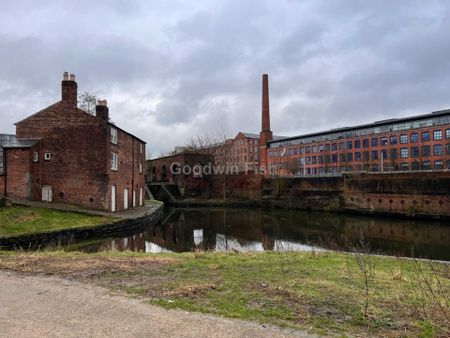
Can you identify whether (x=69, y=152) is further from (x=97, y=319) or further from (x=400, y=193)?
(x=400, y=193)

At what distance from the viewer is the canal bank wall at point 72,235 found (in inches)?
545

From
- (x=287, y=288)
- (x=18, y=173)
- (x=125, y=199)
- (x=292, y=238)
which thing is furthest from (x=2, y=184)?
(x=287, y=288)

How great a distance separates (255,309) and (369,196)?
31.9m

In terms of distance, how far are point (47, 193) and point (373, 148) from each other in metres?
53.5

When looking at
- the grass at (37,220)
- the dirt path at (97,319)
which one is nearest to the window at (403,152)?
the grass at (37,220)

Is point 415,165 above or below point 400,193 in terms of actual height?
above

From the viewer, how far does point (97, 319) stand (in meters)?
4.35

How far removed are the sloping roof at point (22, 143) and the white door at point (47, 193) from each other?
106 inches

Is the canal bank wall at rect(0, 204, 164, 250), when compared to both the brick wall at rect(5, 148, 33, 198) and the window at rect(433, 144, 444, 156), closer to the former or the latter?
the brick wall at rect(5, 148, 33, 198)

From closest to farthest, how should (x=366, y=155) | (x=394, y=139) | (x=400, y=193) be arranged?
(x=400, y=193)
(x=394, y=139)
(x=366, y=155)

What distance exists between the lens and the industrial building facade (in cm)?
5297

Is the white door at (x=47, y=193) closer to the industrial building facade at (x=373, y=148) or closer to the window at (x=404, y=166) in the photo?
the industrial building facade at (x=373, y=148)

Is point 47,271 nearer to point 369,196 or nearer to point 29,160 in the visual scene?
point 29,160

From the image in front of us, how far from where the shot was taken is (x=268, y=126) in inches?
2734
